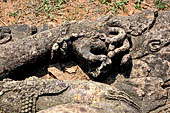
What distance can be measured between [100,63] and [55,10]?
1.99 metres

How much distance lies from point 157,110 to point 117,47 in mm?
791

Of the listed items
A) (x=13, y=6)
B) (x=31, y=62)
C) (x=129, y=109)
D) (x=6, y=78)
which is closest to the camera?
(x=129, y=109)

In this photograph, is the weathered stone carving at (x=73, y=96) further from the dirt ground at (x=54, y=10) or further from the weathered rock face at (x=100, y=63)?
the dirt ground at (x=54, y=10)

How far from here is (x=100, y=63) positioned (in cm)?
318

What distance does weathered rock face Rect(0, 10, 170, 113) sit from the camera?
286 cm

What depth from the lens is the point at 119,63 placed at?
329 cm

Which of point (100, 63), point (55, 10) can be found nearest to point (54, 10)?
point (55, 10)

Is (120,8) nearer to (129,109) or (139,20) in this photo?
(139,20)

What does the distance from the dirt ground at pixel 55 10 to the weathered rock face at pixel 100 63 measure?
42.0 inches

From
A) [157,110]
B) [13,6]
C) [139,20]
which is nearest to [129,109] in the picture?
[157,110]

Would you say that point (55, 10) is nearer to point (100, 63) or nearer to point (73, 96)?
point (100, 63)

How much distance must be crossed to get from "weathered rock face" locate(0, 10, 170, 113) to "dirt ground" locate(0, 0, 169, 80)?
1.07 metres

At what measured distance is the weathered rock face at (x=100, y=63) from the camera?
2.86 meters

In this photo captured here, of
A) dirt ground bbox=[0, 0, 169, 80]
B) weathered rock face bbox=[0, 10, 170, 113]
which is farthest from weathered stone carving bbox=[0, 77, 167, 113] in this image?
dirt ground bbox=[0, 0, 169, 80]
